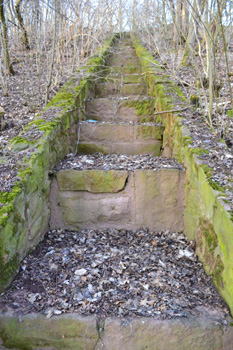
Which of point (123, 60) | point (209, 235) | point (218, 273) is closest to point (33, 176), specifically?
point (209, 235)

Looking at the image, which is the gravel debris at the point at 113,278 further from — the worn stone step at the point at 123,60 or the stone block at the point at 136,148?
the worn stone step at the point at 123,60

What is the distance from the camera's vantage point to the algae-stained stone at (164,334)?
1454mm

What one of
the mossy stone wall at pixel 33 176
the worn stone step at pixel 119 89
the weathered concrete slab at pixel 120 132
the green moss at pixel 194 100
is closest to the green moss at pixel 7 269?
the mossy stone wall at pixel 33 176

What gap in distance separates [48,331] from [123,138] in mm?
2018

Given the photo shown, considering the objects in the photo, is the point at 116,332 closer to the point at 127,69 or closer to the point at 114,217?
the point at 114,217

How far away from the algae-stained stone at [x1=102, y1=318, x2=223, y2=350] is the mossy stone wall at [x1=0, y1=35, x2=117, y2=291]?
0.66 meters

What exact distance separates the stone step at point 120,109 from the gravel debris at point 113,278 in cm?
176

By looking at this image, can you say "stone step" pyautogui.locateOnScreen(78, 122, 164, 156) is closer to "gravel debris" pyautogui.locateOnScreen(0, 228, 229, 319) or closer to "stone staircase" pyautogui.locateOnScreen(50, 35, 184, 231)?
"stone staircase" pyautogui.locateOnScreen(50, 35, 184, 231)

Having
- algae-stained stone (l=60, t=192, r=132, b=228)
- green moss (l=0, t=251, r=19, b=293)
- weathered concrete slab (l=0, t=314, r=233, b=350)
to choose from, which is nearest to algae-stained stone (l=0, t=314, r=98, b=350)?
weathered concrete slab (l=0, t=314, r=233, b=350)

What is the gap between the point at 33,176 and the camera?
204 centimetres

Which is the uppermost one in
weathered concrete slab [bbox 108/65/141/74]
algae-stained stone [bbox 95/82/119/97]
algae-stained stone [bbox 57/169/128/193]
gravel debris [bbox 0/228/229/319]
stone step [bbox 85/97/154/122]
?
weathered concrete slab [bbox 108/65/141/74]

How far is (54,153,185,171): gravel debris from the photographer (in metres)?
2.38

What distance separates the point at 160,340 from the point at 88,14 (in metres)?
4.63

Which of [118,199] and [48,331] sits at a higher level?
[118,199]
